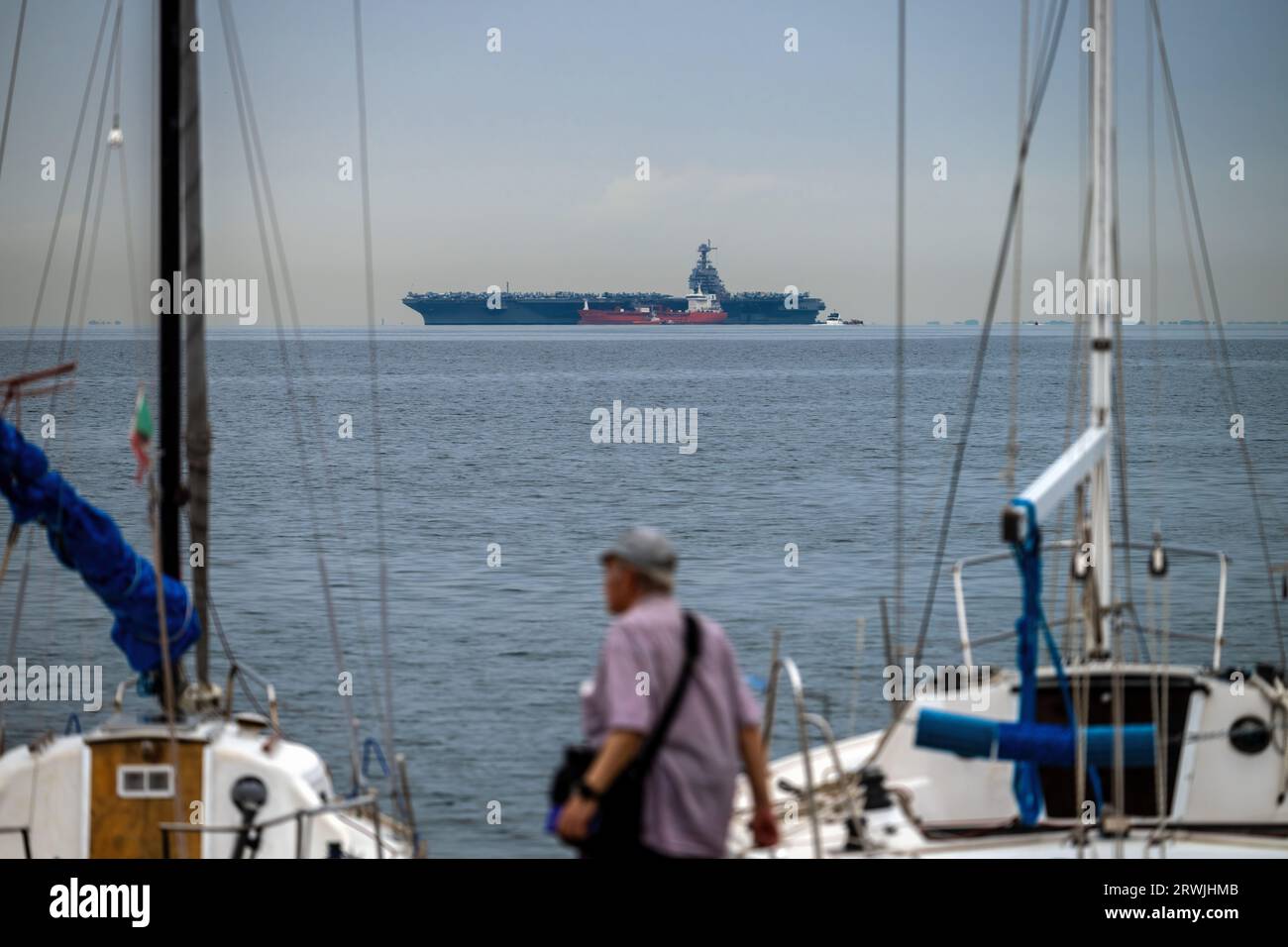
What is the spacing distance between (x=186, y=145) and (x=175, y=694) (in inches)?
137

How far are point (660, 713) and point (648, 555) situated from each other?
537mm

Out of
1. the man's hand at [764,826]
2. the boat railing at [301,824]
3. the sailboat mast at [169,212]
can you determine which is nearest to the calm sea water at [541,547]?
the sailboat mast at [169,212]

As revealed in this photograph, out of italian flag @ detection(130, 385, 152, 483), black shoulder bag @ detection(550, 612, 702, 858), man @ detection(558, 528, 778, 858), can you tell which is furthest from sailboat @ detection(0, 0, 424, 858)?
man @ detection(558, 528, 778, 858)

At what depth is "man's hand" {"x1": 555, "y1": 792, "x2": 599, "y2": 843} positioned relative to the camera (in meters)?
5.54

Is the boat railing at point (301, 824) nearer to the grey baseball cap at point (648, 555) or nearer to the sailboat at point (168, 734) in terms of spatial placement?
the sailboat at point (168, 734)

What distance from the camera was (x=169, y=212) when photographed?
10781 mm

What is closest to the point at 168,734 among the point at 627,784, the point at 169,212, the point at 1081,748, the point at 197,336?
the point at 197,336

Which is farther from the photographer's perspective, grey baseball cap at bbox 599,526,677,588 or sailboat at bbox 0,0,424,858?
sailboat at bbox 0,0,424,858

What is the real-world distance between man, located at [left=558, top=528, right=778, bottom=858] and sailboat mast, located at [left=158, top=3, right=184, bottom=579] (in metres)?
5.66

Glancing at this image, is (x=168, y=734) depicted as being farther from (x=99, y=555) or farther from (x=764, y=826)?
(x=764, y=826)

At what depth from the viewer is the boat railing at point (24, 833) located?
8.71 metres

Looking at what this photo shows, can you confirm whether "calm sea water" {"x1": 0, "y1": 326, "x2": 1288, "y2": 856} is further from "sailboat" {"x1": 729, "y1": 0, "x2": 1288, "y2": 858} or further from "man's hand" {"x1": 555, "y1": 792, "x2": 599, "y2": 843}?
"man's hand" {"x1": 555, "y1": 792, "x2": 599, "y2": 843}

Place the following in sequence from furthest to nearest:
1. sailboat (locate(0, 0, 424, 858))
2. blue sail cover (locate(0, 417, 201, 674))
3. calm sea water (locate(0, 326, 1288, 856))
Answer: calm sea water (locate(0, 326, 1288, 856)), blue sail cover (locate(0, 417, 201, 674)), sailboat (locate(0, 0, 424, 858))

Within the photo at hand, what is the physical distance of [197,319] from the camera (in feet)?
34.5
